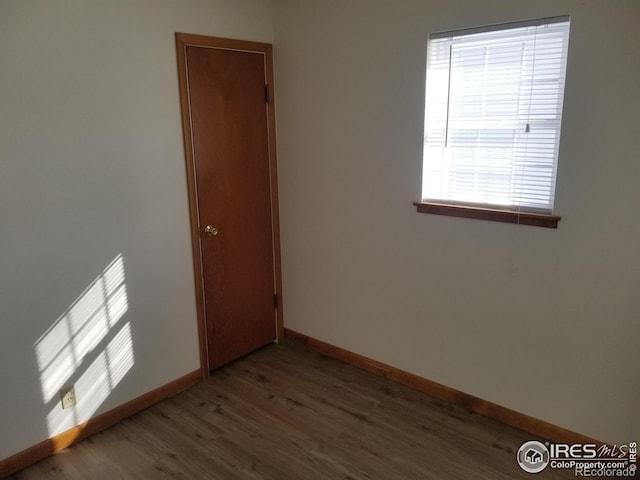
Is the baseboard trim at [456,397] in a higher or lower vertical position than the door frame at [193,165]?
lower

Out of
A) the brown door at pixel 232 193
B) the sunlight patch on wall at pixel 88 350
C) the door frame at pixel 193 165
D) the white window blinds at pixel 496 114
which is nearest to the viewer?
the white window blinds at pixel 496 114

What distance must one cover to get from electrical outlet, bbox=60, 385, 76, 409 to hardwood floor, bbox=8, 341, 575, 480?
0.23 meters

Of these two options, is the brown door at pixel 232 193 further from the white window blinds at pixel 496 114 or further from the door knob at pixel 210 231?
the white window blinds at pixel 496 114

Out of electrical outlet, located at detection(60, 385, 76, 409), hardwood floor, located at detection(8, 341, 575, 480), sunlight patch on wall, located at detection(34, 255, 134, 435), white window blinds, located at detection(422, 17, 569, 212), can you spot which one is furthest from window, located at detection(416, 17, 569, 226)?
electrical outlet, located at detection(60, 385, 76, 409)

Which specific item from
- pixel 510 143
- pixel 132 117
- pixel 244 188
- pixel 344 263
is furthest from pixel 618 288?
pixel 132 117

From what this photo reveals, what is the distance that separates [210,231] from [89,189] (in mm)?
775

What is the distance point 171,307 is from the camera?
2822 mm

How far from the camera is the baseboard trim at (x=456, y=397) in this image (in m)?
2.42

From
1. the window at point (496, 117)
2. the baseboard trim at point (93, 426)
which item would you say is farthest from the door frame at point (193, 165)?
the window at point (496, 117)

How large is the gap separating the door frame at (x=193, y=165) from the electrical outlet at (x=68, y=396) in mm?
783

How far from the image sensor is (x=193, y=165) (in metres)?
2.78

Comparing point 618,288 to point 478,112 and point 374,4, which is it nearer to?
point 478,112

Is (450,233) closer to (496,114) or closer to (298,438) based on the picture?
(496,114)

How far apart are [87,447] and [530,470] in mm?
2200
